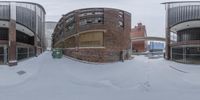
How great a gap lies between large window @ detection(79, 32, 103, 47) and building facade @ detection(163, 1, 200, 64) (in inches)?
228

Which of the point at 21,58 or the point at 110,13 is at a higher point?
the point at 110,13

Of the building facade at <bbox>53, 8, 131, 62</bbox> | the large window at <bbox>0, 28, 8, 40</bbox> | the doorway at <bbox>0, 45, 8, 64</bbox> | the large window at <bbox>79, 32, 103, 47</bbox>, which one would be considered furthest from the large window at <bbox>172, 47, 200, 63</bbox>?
the large window at <bbox>0, 28, 8, 40</bbox>

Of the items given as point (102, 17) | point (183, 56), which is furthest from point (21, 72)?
point (183, 56)

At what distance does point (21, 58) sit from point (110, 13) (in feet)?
31.4

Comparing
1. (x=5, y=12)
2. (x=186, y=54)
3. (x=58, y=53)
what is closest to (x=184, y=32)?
(x=186, y=54)

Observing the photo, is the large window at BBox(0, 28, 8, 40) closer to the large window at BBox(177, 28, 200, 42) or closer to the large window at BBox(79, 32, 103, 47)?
the large window at BBox(79, 32, 103, 47)

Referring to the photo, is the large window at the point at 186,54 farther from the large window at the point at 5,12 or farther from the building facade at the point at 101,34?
→ the large window at the point at 5,12

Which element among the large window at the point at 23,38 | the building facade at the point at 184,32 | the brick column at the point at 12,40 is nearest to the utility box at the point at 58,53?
the large window at the point at 23,38

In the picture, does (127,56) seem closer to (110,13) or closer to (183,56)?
(110,13)

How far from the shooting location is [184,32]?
50.9ft

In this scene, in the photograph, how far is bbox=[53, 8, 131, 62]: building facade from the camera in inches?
441

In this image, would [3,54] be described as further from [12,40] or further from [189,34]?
[189,34]

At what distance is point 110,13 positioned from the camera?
11219 mm

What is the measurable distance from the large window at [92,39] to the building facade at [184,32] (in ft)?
19.0
